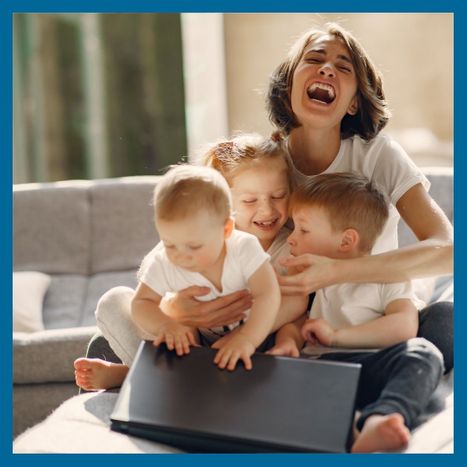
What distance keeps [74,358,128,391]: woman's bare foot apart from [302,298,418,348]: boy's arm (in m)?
0.37

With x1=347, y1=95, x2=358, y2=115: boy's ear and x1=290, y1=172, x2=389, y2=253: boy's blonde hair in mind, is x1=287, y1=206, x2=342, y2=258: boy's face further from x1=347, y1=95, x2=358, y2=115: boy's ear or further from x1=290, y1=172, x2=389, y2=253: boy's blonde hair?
x1=347, y1=95, x2=358, y2=115: boy's ear

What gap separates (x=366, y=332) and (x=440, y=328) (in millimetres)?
155

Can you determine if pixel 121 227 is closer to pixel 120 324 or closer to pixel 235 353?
pixel 120 324

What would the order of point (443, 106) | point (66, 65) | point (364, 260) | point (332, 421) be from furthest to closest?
point (443, 106)
point (66, 65)
point (364, 260)
point (332, 421)

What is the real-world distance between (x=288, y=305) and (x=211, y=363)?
0.18 m

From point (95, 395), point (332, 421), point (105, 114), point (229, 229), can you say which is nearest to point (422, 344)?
point (332, 421)

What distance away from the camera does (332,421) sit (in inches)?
35.2

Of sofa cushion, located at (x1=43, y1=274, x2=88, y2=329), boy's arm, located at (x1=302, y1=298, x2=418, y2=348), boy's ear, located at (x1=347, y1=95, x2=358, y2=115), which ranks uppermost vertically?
boy's ear, located at (x1=347, y1=95, x2=358, y2=115)

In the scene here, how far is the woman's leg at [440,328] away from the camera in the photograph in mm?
1153

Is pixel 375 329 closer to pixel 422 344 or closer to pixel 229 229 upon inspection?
pixel 422 344

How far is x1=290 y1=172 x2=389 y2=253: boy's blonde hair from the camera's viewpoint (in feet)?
3.70

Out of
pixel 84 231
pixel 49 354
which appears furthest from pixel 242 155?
pixel 84 231

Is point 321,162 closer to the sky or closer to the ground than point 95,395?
closer to the sky

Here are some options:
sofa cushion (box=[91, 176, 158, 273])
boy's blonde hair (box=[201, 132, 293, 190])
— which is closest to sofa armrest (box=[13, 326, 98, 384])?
sofa cushion (box=[91, 176, 158, 273])
